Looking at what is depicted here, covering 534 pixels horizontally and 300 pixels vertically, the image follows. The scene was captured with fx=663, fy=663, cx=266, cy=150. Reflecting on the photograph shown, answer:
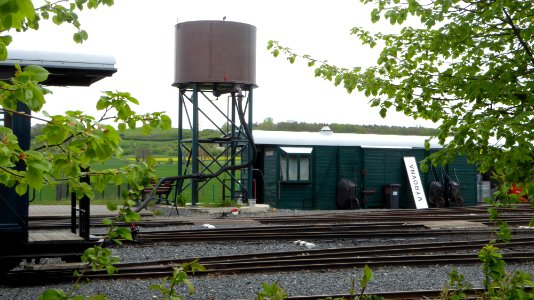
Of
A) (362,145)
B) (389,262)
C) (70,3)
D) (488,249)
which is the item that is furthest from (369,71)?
(362,145)

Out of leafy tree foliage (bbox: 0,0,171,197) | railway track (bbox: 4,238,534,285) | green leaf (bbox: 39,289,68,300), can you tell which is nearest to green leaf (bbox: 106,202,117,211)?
leafy tree foliage (bbox: 0,0,171,197)

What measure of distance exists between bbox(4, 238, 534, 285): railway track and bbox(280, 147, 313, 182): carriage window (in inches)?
484

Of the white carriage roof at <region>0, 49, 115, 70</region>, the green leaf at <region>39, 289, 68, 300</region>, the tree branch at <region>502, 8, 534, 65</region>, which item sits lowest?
the green leaf at <region>39, 289, 68, 300</region>

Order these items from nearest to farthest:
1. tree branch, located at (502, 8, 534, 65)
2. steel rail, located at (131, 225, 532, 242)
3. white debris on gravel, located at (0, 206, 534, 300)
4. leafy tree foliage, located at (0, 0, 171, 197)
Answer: leafy tree foliage, located at (0, 0, 171, 197), tree branch, located at (502, 8, 534, 65), white debris on gravel, located at (0, 206, 534, 300), steel rail, located at (131, 225, 532, 242)

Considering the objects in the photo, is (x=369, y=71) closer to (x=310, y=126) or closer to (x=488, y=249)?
(x=488, y=249)

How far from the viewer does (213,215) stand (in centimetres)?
1975

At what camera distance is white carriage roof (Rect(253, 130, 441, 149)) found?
24.9m

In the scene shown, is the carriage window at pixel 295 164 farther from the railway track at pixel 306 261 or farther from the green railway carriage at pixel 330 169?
the railway track at pixel 306 261

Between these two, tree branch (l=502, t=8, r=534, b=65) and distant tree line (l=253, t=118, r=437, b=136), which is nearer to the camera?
tree branch (l=502, t=8, r=534, b=65)

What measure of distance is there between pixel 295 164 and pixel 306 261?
14647mm

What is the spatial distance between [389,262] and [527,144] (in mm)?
6086

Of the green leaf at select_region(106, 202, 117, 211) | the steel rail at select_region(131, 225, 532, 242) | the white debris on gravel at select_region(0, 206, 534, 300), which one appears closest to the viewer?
the green leaf at select_region(106, 202, 117, 211)

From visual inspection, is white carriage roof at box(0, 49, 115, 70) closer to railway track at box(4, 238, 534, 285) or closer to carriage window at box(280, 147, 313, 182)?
railway track at box(4, 238, 534, 285)

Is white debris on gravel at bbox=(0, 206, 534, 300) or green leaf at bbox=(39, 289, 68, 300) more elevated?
green leaf at bbox=(39, 289, 68, 300)
